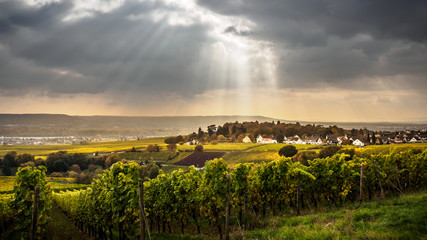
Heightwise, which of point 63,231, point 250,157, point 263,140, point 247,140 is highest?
point 263,140

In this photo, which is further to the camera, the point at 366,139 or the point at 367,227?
the point at 366,139

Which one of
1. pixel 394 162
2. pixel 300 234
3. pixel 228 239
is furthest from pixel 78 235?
pixel 394 162

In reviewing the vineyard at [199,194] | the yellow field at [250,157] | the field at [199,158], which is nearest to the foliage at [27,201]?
the vineyard at [199,194]

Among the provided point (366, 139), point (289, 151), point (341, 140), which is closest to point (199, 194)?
point (289, 151)

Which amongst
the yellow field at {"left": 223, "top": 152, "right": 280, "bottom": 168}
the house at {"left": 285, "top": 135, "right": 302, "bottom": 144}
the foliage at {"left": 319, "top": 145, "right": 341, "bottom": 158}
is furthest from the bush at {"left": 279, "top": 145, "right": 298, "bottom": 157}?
the house at {"left": 285, "top": 135, "right": 302, "bottom": 144}

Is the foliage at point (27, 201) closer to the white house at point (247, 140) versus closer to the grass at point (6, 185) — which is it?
the grass at point (6, 185)

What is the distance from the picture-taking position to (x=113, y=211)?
11078 mm

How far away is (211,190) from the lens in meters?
14.0

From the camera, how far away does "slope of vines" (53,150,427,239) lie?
11.5m

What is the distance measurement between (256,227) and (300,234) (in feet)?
12.0

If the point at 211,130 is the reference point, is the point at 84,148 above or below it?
below

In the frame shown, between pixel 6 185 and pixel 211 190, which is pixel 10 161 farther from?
pixel 211 190

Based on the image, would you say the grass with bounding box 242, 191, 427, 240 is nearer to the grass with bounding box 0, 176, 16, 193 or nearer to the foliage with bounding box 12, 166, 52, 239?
the foliage with bounding box 12, 166, 52, 239

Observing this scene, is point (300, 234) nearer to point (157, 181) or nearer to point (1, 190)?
point (157, 181)
